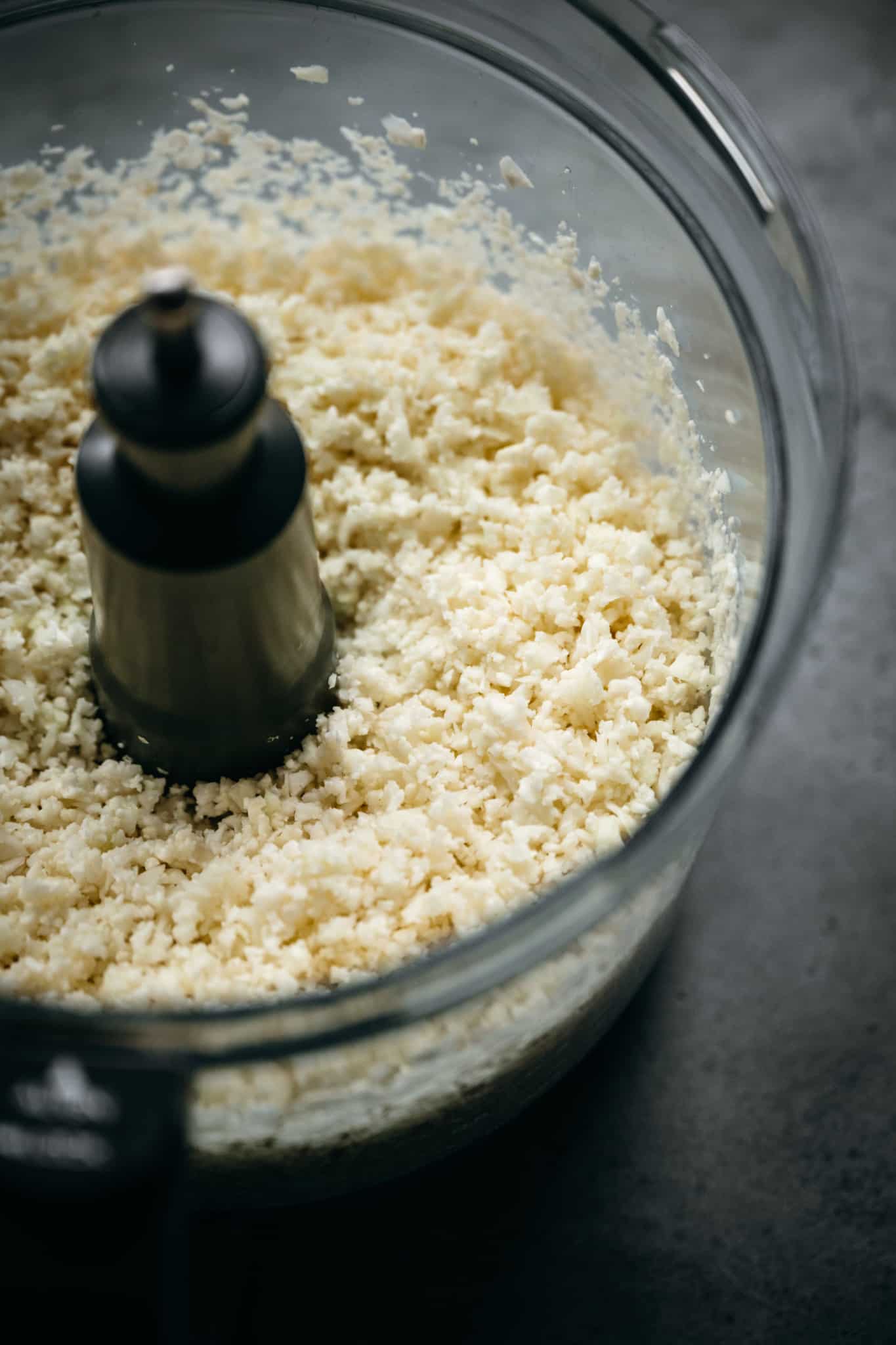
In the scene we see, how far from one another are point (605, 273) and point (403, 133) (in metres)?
0.16

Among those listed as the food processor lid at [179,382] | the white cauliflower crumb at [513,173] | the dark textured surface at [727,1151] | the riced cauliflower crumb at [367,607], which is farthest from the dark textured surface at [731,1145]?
the food processor lid at [179,382]

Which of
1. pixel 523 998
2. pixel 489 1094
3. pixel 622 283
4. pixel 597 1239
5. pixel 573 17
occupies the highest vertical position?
pixel 573 17

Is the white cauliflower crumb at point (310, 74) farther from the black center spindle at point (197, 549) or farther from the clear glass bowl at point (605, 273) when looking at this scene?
the black center spindle at point (197, 549)

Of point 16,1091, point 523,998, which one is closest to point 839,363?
point 523,998

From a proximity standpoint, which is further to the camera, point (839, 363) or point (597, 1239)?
point (597, 1239)

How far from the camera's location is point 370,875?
705mm

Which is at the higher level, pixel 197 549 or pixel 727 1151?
pixel 197 549

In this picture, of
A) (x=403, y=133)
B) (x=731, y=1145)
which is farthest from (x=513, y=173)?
(x=731, y=1145)

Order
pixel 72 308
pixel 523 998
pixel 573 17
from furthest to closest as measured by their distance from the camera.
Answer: pixel 72 308, pixel 573 17, pixel 523 998

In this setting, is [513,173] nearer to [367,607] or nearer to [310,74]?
[310,74]

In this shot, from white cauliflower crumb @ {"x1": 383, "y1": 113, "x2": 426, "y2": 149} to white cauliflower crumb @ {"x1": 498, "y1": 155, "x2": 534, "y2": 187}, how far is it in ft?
0.18

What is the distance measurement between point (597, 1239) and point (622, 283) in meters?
0.57

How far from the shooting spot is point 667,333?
0.83m

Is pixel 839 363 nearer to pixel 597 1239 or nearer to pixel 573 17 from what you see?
pixel 573 17
